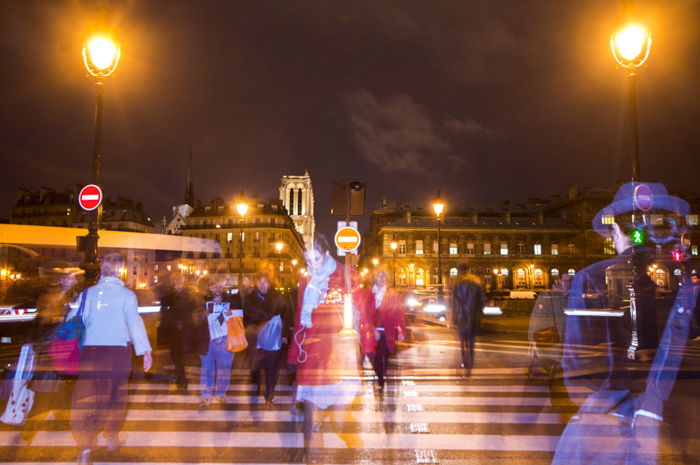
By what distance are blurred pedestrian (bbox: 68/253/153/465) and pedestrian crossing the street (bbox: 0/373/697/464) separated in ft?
1.68

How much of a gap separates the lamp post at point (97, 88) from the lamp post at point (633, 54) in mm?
10440

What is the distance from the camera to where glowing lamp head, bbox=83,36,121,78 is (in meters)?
9.59

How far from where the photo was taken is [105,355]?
486 centimetres

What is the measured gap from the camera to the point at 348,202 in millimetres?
12273

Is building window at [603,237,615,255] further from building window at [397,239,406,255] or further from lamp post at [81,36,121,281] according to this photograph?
lamp post at [81,36,121,281]

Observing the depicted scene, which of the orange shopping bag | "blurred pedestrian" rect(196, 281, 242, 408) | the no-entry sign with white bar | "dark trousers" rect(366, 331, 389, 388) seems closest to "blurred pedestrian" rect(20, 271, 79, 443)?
"blurred pedestrian" rect(196, 281, 242, 408)

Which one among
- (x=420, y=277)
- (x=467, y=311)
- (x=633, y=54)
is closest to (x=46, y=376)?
(x=467, y=311)

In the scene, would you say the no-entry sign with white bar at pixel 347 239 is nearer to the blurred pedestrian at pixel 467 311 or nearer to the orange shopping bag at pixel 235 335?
the blurred pedestrian at pixel 467 311

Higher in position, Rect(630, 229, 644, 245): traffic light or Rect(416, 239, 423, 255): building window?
Rect(416, 239, 423, 255): building window

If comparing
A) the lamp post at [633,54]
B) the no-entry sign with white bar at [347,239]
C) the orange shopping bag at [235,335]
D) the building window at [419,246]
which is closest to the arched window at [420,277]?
the building window at [419,246]

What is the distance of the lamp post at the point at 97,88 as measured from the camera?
9.52m

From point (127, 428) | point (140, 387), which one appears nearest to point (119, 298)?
point (127, 428)

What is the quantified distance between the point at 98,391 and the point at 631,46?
458 inches

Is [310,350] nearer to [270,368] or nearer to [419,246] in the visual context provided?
[270,368]
